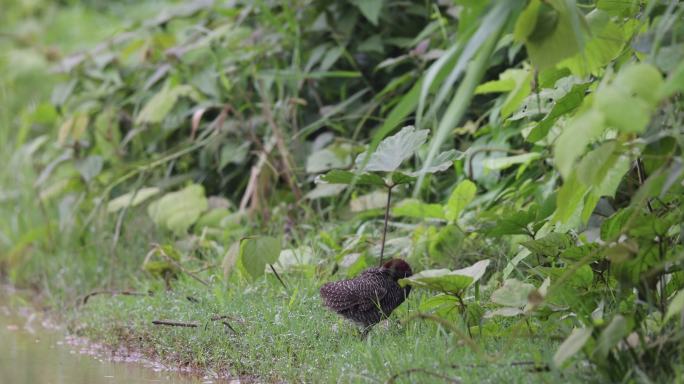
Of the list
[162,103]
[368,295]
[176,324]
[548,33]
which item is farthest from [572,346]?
[162,103]

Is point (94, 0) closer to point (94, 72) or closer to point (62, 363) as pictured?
point (94, 72)

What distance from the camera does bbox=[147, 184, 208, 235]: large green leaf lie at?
3.61 m

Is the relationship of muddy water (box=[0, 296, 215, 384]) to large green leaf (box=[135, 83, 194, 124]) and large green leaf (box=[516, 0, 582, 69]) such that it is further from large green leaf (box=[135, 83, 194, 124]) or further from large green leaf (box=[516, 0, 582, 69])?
large green leaf (box=[516, 0, 582, 69])

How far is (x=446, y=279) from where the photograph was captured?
200cm

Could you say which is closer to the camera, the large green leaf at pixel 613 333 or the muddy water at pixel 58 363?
the large green leaf at pixel 613 333

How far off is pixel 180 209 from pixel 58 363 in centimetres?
112

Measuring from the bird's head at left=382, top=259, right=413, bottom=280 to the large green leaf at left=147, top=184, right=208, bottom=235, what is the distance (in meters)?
1.46

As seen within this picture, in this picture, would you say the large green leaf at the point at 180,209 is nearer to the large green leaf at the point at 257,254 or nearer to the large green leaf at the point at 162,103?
the large green leaf at the point at 162,103

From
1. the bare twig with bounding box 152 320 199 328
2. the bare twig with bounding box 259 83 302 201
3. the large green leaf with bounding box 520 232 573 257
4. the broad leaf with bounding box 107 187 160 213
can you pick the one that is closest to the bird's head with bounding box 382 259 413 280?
the large green leaf with bounding box 520 232 573 257

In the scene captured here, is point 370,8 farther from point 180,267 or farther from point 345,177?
point 345,177

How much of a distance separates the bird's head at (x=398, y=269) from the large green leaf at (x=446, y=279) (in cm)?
22

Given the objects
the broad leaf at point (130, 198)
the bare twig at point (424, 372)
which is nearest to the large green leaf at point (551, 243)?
the bare twig at point (424, 372)

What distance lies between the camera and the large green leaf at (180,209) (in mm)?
3609

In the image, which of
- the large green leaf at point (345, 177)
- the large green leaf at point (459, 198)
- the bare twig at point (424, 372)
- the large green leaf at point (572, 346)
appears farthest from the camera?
the large green leaf at point (459, 198)
